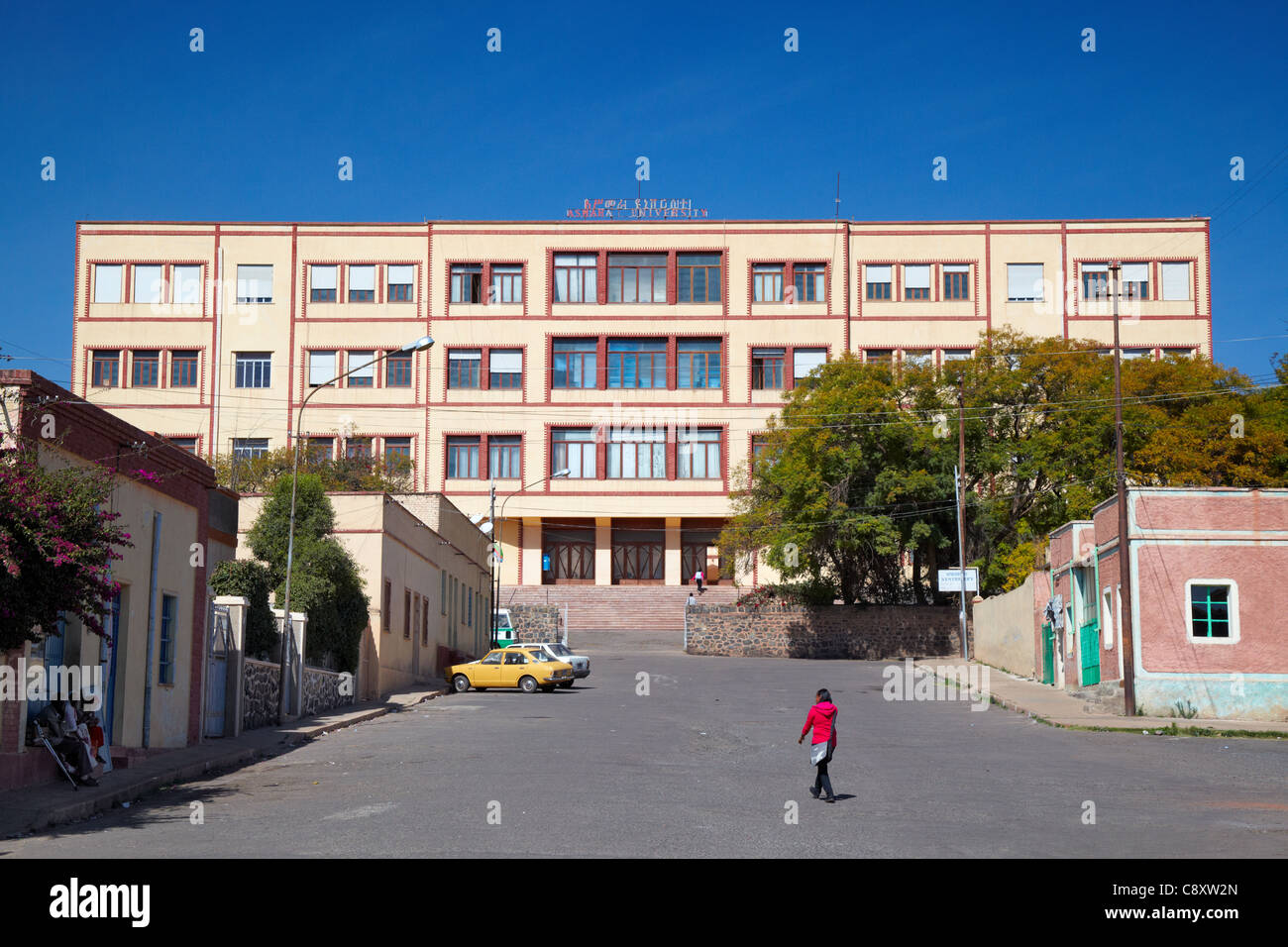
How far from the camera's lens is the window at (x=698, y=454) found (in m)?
67.8

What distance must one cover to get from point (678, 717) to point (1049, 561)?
1558 cm

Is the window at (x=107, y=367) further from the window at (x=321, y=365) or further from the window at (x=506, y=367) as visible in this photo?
the window at (x=506, y=367)

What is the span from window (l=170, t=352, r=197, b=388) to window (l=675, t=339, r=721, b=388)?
79.1 feet

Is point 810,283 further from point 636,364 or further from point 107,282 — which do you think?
point 107,282

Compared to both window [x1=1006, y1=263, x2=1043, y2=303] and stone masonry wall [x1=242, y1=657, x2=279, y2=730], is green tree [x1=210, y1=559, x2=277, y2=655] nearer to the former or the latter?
stone masonry wall [x1=242, y1=657, x2=279, y2=730]

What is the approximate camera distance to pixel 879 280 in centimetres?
Answer: 6844

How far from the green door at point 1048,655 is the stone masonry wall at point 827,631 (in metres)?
17.5

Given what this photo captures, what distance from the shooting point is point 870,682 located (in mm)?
39656

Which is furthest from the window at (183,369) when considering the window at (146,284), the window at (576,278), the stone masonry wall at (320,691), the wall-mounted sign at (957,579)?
the stone masonry wall at (320,691)

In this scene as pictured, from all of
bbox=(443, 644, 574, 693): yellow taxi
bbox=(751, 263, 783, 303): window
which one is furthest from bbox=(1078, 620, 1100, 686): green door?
bbox=(751, 263, 783, 303): window

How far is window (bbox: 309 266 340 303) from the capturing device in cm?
6850
